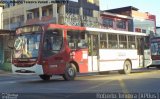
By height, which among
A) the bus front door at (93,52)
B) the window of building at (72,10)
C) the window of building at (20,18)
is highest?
the window of building at (72,10)

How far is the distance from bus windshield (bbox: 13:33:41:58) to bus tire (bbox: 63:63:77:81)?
212cm

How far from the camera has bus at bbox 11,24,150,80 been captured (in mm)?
20172

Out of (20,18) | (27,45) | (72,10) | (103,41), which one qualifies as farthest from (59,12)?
(27,45)

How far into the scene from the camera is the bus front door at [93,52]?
23297 mm

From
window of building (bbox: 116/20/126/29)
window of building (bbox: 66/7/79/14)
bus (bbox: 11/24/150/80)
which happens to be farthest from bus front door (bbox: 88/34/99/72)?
window of building (bbox: 116/20/126/29)

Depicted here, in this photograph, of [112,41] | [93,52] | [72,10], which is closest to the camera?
[93,52]

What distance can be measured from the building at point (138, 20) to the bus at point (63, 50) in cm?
4623

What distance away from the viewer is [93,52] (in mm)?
23703

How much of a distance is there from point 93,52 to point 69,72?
9.19 feet

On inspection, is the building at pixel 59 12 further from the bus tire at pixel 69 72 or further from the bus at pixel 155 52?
the bus tire at pixel 69 72

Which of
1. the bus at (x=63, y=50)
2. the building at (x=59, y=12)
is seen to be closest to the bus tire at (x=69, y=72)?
the bus at (x=63, y=50)

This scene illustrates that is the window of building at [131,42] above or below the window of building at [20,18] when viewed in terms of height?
below

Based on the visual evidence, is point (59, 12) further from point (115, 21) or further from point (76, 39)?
point (76, 39)

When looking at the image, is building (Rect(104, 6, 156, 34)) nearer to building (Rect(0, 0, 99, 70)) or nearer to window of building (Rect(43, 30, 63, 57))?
building (Rect(0, 0, 99, 70))
